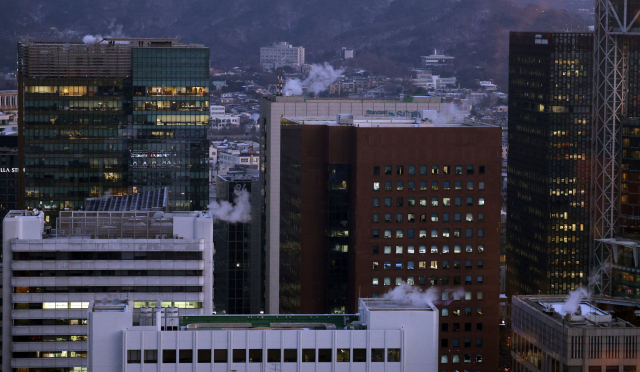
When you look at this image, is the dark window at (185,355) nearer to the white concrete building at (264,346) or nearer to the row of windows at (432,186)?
the white concrete building at (264,346)

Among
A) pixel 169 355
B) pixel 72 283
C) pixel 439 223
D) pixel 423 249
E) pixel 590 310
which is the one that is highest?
pixel 439 223

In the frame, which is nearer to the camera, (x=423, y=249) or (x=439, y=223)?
(x=423, y=249)

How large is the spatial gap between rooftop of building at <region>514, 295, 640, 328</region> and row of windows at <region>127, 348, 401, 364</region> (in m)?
26.7

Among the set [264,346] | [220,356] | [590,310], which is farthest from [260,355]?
[590,310]

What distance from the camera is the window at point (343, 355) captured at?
119 meters

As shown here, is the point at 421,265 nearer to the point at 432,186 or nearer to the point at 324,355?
the point at 432,186

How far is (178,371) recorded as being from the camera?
118188 millimetres

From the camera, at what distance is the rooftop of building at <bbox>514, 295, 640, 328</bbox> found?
137 metres

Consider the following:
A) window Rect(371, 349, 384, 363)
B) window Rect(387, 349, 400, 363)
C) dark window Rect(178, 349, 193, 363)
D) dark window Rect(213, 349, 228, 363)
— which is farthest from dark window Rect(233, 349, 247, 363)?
window Rect(387, 349, 400, 363)

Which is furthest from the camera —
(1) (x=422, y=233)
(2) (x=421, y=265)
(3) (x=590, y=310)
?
(1) (x=422, y=233)

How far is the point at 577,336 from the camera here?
134 m

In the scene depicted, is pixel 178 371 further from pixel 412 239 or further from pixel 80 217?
pixel 412 239

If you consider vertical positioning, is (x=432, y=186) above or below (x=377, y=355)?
above

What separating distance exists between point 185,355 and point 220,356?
11.1 feet
